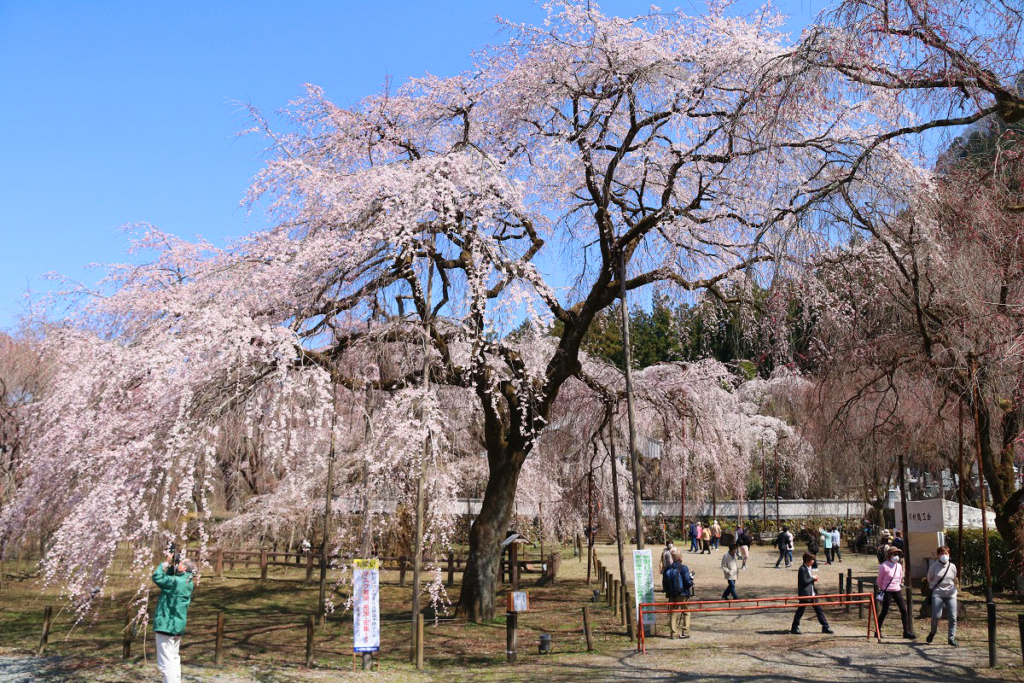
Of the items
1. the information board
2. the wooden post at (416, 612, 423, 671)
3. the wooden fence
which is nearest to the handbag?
the information board

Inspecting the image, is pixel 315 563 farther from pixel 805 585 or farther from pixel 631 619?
pixel 805 585

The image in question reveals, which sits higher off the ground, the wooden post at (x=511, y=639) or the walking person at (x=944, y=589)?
the walking person at (x=944, y=589)

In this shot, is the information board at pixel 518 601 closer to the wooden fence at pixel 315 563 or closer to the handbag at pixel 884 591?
the handbag at pixel 884 591

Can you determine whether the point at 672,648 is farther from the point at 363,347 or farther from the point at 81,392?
the point at 81,392

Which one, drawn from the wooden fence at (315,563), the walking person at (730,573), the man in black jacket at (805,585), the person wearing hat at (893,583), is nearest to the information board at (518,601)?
the man in black jacket at (805,585)

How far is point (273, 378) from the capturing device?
34.1 ft

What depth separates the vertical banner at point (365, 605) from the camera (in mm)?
11391

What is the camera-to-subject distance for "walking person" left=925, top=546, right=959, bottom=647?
41.5 feet

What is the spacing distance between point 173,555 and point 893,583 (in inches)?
446

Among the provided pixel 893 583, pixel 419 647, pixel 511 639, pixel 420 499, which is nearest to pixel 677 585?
pixel 893 583

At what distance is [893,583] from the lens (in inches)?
550

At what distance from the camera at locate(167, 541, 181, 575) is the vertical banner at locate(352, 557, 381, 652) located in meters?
2.48

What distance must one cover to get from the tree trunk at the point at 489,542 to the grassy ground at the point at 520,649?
0.43m

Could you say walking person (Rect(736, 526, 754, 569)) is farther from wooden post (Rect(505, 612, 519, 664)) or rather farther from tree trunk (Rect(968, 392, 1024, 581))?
wooden post (Rect(505, 612, 519, 664))
